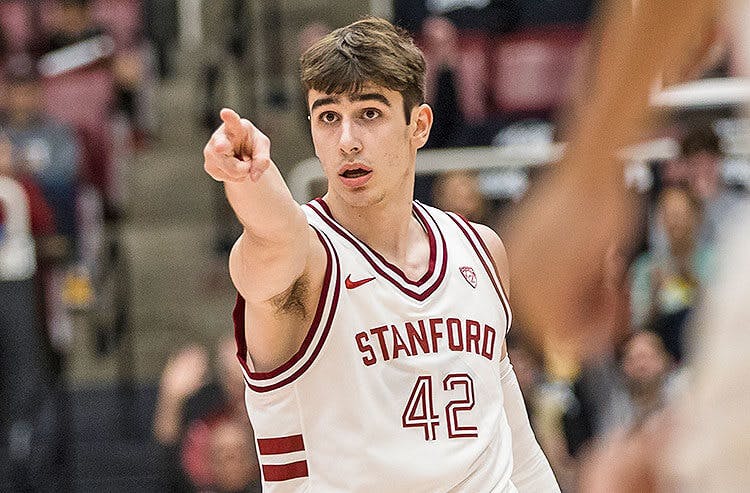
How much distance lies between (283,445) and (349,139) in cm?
94

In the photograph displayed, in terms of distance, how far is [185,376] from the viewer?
853cm

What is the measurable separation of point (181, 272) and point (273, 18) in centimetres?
235

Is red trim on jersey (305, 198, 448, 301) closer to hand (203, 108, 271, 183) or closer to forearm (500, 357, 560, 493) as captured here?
forearm (500, 357, 560, 493)

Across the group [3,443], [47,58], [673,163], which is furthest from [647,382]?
[47,58]

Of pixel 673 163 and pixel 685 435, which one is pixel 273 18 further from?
pixel 685 435

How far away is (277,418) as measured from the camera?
401 cm

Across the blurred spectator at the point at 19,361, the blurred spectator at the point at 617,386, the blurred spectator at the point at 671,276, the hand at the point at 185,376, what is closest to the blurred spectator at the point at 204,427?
the hand at the point at 185,376

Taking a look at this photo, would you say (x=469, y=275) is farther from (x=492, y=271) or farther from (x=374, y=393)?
(x=374, y=393)

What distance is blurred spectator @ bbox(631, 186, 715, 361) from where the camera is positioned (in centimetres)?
757

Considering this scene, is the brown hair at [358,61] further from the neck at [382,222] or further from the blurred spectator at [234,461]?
the blurred spectator at [234,461]

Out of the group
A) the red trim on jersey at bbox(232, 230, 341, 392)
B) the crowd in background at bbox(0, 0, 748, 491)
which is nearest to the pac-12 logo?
the red trim on jersey at bbox(232, 230, 341, 392)

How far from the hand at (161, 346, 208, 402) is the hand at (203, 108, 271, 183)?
5194 mm

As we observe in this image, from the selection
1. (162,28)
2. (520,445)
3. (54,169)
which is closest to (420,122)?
(520,445)

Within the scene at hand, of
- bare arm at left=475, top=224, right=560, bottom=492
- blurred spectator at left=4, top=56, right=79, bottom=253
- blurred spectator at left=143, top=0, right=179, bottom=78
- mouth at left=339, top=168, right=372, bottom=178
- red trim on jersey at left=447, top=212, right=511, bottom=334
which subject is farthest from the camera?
blurred spectator at left=143, top=0, right=179, bottom=78
